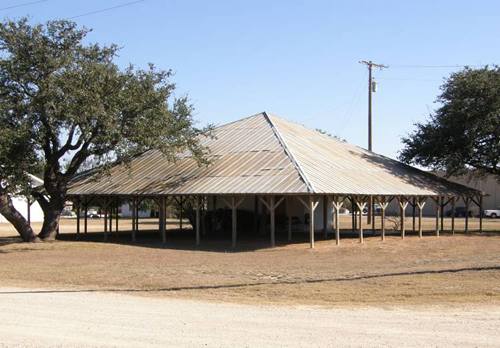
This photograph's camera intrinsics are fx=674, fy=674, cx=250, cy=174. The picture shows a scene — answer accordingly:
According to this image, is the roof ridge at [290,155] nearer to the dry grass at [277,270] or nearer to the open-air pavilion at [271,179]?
the open-air pavilion at [271,179]

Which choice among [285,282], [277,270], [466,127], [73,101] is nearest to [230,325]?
[285,282]

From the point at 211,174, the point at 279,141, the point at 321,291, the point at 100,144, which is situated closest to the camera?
the point at 321,291

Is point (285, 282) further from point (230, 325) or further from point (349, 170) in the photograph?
point (349, 170)

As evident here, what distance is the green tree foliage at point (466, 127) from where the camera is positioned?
124ft

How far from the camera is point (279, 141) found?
34812mm

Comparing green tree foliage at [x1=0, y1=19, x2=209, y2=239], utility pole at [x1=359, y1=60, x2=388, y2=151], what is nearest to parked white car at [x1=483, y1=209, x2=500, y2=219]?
utility pole at [x1=359, y1=60, x2=388, y2=151]

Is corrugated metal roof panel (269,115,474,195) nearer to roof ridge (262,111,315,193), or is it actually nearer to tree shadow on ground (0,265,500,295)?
roof ridge (262,111,315,193)

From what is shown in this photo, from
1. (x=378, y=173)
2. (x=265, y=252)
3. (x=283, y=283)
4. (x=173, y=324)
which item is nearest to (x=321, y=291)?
(x=283, y=283)

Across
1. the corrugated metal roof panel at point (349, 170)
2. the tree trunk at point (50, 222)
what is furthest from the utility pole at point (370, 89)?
the tree trunk at point (50, 222)

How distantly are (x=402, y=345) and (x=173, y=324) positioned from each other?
3.59 meters

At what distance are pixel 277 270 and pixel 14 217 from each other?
50.4 feet

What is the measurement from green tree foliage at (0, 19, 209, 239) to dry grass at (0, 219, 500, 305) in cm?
435

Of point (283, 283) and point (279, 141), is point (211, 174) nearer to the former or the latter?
point (279, 141)

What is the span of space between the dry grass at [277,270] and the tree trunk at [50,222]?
171 centimetres
